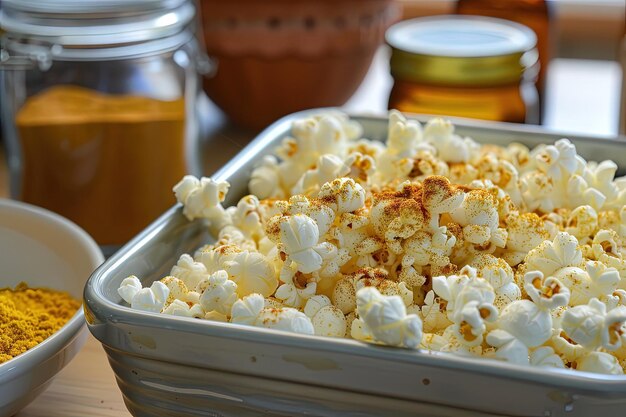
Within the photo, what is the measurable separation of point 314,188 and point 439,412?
237 mm

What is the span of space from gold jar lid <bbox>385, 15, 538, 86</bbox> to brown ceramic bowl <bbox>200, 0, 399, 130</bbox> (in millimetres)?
115

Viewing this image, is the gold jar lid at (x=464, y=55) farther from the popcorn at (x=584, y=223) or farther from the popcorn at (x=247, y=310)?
the popcorn at (x=247, y=310)

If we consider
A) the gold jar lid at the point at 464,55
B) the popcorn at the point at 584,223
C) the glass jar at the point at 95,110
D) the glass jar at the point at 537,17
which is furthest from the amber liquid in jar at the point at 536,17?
the popcorn at the point at 584,223

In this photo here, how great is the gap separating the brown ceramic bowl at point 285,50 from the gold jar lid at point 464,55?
0.11m

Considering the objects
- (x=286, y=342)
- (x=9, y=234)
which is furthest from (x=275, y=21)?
(x=286, y=342)

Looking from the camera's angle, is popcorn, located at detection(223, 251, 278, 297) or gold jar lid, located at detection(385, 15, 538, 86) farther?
gold jar lid, located at detection(385, 15, 538, 86)

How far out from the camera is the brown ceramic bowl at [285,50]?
1034mm

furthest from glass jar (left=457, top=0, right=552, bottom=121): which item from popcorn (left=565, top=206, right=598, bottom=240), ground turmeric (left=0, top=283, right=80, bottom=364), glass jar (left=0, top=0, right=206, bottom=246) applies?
ground turmeric (left=0, top=283, right=80, bottom=364)

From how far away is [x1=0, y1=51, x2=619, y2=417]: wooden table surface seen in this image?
2.02ft

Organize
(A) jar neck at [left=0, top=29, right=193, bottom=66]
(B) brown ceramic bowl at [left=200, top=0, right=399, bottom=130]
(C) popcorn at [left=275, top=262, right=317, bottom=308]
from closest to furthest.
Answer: (C) popcorn at [left=275, top=262, right=317, bottom=308], (A) jar neck at [left=0, top=29, right=193, bottom=66], (B) brown ceramic bowl at [left=200, top=0, right=399, bottom=130]

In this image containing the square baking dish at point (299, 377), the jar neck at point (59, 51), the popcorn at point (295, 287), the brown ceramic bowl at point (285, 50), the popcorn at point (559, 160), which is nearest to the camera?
the square baking dish at point (299, 377)

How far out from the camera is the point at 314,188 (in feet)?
2.02

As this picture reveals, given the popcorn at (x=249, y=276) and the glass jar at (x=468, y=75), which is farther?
the glass jar at (x=468, y=75)

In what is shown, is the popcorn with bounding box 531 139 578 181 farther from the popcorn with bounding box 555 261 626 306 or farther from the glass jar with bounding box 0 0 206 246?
the glass jar with bounding box 0 0 206 246
